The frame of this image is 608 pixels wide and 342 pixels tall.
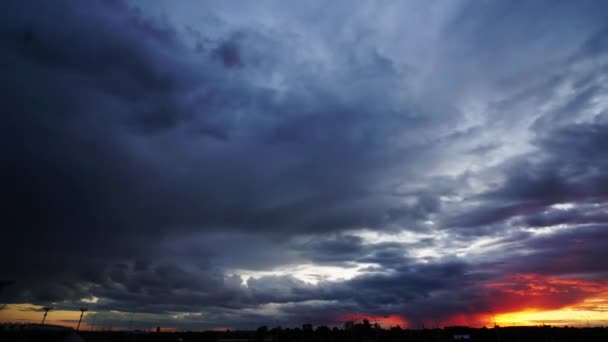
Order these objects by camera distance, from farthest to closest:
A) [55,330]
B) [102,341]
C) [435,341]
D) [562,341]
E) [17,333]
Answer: [102,341]
[435,341]
[562,341]
[55,330]
[17,333]

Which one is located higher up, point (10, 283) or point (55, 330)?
point (10, 283)

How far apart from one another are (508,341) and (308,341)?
9649 cm

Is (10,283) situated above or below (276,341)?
above

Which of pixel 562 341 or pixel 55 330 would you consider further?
pixel 562 341

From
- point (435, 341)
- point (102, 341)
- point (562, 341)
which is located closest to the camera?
point (562, 341)

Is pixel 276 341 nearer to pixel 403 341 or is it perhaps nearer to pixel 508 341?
pixel 403 341

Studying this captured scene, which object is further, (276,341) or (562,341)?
(276,341)

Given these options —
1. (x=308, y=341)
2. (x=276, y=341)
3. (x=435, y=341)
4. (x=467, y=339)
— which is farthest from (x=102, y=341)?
(x=467, y=339)

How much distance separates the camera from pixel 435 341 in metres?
187

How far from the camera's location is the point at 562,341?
171875mm

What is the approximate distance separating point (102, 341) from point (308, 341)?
104 metres

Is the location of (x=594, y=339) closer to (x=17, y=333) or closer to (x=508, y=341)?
(x=508, y=341)

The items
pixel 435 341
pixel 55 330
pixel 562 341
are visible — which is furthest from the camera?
pixel 435 341

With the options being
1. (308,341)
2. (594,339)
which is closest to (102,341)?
(308,341)
